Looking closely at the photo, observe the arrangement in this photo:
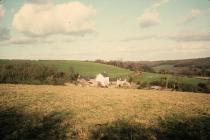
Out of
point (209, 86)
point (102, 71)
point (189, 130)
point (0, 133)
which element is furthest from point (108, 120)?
point (102, 71)

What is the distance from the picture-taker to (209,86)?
2470 inches

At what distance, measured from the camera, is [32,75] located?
68.4 m

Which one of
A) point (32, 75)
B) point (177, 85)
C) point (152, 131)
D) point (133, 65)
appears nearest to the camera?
point (152, 131)

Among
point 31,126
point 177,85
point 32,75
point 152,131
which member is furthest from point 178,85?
point 31,126

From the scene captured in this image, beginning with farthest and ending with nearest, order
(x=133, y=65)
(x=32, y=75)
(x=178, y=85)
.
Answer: (x=133, y=65), (x=32, y=75), (x=178, y=85)

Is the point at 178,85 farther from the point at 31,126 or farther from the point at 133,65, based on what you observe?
the point at 31,126

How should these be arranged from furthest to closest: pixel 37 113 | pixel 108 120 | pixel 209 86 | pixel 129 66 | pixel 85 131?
1. pixel 129 66
2. pixel 209 86
3. pixel 37 113
4. pixel 108 120
5. pixel 85 131

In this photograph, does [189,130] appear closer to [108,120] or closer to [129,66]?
[108,120]

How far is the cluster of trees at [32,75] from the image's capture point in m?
62.4

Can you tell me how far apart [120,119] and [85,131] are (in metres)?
3.83

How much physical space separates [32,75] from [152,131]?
6204cm

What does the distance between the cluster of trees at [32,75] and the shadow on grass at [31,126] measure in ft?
165

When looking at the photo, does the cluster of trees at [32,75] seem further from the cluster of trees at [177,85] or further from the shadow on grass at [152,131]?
the shadow on grass at [152,131]

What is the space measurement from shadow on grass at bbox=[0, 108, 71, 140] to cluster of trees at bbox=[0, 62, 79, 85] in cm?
5039
